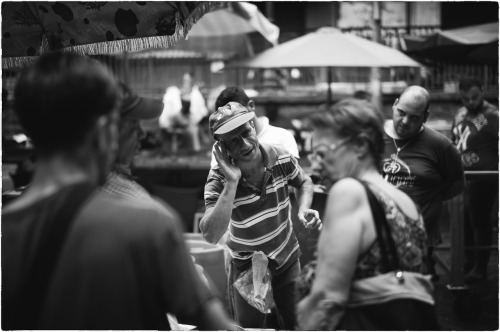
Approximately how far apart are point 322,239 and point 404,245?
311 millimetres

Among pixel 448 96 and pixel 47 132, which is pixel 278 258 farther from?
pixel 448 96

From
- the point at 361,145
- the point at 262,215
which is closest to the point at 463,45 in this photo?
the point at 262,215

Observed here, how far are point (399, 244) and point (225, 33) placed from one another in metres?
8.85

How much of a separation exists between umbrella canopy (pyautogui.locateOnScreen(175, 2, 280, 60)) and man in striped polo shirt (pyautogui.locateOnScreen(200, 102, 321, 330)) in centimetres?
600

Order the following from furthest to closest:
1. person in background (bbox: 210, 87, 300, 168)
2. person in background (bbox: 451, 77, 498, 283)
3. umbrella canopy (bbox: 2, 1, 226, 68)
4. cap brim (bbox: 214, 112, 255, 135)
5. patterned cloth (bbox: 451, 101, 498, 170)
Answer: patterned cloth (bbox: 451, 101, 498, 170) → person in background (bbox: 451, 77, 498, 283) → person in background (bbox: 210, 87, 300, 168) → umbrella canopy (bbox: 2, 1, 226, 68) → cap brim (bbox: 214, 112, 255, 135)

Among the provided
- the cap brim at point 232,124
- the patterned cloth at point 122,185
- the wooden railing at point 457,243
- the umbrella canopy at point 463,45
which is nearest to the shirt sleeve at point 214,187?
the cap brim at point 232,124

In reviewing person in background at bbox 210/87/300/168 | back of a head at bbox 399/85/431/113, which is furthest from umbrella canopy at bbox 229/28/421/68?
back of a head at bbox 399/85/431/113

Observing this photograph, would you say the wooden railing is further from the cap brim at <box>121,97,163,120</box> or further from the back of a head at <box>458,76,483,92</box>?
the cap brim at <box>121,97,163,120</box>

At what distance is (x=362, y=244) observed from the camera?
2420 millimetres

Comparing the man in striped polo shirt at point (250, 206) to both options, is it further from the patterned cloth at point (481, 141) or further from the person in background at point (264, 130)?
the patterned cloth at point (481, 141)

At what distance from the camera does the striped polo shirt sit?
A: 413 cm

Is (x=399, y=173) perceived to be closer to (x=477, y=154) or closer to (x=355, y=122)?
(x=355, y=122)

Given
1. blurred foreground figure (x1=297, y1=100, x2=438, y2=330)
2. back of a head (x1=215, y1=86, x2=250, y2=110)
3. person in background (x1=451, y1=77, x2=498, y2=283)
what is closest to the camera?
blurred foreground figure (x1=297, y1=100, x2=438, y2=330)

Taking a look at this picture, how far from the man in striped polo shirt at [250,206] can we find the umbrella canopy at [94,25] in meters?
0.57
